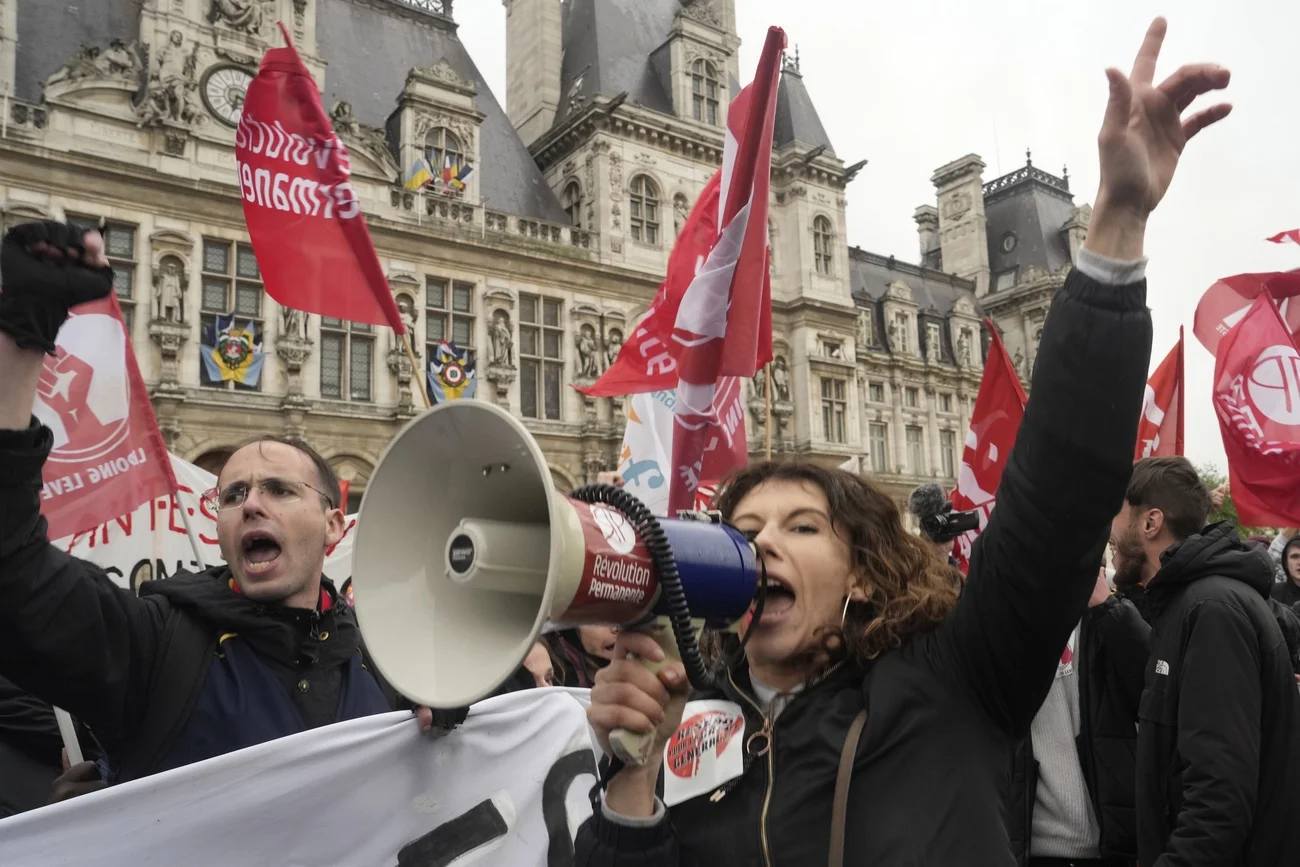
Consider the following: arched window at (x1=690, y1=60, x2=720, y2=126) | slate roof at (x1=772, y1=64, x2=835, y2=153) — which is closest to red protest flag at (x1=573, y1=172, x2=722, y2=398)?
arched window at (x1=690, y1=60, x2=720, y2=126)

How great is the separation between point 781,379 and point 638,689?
22.9m

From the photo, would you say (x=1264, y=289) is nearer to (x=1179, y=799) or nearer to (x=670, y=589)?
(x=1179, y=799)

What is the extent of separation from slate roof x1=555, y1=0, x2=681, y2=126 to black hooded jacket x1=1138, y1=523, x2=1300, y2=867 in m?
20.9

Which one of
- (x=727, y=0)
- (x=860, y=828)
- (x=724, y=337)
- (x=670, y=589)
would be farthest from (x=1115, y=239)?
(x=727, y=0)

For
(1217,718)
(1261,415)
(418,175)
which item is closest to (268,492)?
(1217,718)

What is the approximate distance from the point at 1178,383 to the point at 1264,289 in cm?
165

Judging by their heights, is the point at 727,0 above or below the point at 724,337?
above

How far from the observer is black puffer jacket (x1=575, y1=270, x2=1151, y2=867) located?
1585 mm

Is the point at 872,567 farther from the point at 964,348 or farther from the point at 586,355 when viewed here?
the point at 964,348

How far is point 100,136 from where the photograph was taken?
15789 mm

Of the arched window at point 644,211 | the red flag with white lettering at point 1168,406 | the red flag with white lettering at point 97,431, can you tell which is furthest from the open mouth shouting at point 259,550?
the arched window at point 644,211

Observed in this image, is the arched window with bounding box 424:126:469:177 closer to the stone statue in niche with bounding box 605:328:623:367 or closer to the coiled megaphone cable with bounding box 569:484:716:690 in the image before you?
the stone statue in niche with bounding box 605:328:623:367

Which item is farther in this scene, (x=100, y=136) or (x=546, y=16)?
(x=546, y=16)

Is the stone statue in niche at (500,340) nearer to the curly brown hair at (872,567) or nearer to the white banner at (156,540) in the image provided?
the white banner at (156,540)
